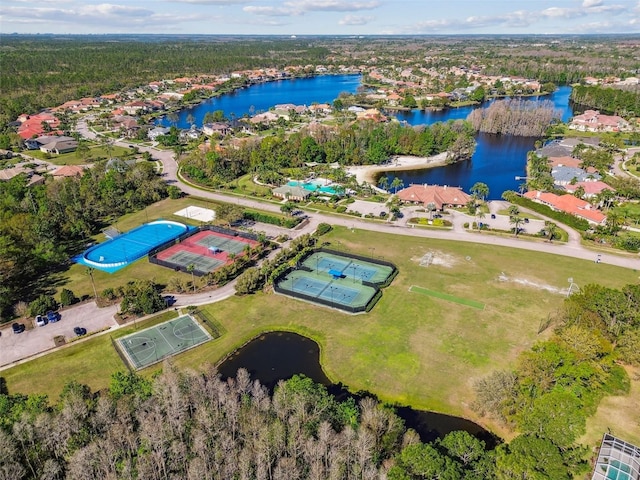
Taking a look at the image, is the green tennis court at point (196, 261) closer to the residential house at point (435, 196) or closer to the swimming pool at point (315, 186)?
the swimming pool at point (315, 186)

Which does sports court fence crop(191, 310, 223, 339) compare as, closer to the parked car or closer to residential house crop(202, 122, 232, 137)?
the parked car

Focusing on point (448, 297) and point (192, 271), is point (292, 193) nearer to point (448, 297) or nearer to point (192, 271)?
point (192, 271)

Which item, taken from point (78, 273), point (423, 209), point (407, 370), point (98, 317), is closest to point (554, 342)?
point (407, 370)

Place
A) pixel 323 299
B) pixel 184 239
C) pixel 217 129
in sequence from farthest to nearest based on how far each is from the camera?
pixel 217 129 < pixel 184 239 < pixel 323 299

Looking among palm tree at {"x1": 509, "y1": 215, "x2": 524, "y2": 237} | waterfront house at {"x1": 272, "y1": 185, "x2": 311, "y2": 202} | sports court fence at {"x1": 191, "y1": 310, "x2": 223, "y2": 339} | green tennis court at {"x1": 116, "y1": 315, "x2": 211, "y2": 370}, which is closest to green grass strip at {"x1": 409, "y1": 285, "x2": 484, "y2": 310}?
palm tree at {"x1": 509, "y1": 215, "x2": 524, "y2": 237}

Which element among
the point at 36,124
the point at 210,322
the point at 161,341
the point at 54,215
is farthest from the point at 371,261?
the point at 36,124

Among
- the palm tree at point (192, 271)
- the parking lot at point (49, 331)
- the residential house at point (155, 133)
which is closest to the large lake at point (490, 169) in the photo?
the palm tree at point (192, 271)

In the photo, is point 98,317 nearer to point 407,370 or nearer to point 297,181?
point 407,370

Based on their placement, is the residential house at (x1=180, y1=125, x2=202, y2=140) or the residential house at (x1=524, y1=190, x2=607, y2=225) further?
the residential house at (x1=180, y1=125, x2=202, y2=140)
